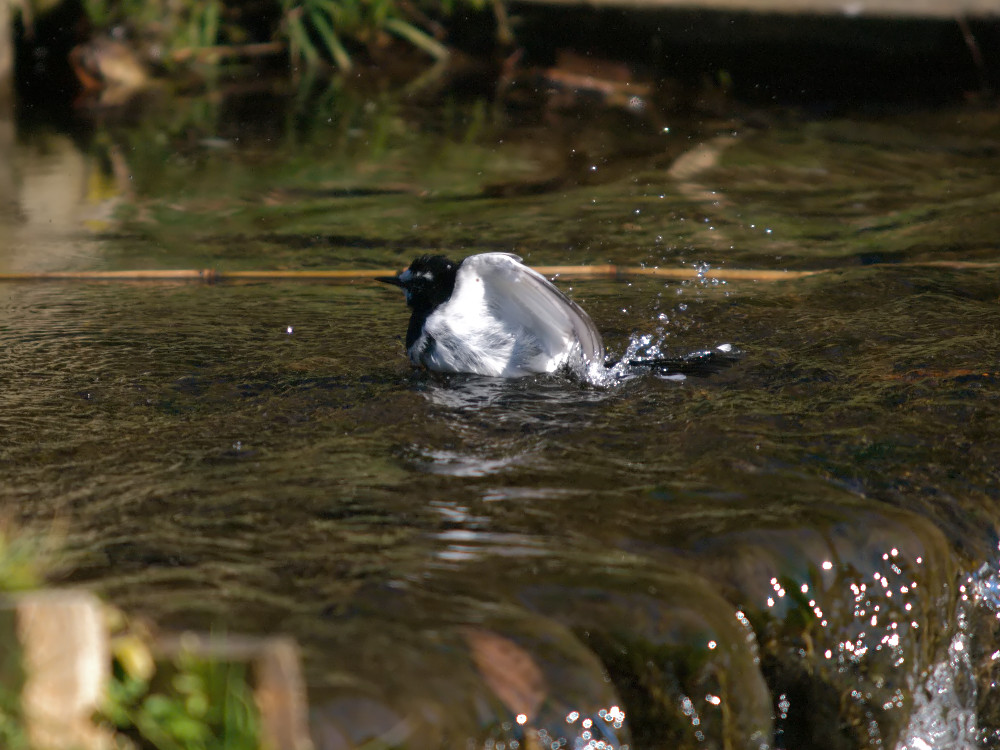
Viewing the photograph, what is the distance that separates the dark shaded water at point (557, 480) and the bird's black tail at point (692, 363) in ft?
0.25

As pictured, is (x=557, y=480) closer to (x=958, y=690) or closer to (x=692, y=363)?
(x=958, y=690)

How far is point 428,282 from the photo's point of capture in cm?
344

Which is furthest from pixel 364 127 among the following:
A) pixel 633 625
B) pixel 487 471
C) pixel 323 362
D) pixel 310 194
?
pixel 633 625

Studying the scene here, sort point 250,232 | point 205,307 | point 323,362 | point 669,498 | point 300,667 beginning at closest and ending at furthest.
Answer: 1. point 300,667
2. point 669,498
3. point 323,362
4. point 205,307
5. point 250,232

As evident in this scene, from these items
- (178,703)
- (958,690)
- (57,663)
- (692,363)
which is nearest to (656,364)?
(692,363)

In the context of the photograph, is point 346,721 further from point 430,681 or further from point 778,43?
point 778,43

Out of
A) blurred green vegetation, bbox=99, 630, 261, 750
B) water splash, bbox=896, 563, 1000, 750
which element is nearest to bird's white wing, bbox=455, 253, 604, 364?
water splash, bbox=896, 563, 1000, 750

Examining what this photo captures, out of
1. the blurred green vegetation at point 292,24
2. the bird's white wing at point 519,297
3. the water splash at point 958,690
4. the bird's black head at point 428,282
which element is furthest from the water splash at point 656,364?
the blurred green vegetation at point 292,24

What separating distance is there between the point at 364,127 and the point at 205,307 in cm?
406

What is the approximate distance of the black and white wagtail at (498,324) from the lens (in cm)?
331

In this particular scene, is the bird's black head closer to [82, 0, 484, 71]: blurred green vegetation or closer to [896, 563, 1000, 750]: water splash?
[896, 563, 1000, 750]: water splash

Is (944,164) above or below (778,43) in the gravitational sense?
below

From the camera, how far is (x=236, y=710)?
158 centimetres

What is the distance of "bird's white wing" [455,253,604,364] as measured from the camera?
10.8 feet
